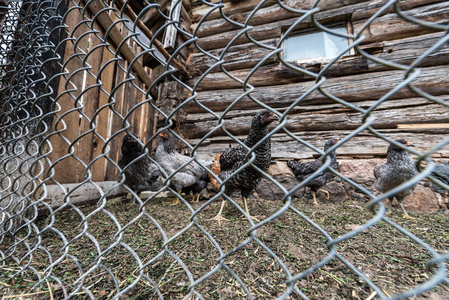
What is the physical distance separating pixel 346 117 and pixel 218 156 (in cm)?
233

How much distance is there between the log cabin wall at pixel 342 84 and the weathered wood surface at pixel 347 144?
1 cm

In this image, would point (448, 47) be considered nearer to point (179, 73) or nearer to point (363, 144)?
point (363, 144)

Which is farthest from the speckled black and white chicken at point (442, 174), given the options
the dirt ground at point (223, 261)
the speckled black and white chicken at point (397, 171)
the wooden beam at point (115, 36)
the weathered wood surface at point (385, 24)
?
the wooden beam at point (115, 36)

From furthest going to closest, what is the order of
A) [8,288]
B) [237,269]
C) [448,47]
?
[448,47], [237,269], [8,288]

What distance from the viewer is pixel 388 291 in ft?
3.88

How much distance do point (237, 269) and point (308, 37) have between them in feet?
14.3

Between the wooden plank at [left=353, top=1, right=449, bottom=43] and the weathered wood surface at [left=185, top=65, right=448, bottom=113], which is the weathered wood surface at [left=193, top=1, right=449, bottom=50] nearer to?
the wooden plank at [left=353, top=1, right=449, bottom=43]

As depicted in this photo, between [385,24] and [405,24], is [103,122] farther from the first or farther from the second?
[405,24]

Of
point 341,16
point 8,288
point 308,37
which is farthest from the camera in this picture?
point 308,37

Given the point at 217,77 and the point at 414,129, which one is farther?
the point at 217,77

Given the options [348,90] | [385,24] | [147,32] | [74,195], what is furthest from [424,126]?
[74,195]

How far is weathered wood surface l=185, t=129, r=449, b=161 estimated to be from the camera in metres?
3.07

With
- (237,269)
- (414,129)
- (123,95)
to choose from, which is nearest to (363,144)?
(414,129)

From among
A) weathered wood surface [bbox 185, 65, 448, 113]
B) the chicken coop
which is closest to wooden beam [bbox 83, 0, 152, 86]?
the chicken coop
